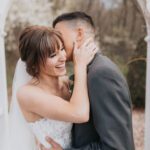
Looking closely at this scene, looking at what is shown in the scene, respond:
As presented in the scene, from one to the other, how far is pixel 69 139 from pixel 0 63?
0.69 metres

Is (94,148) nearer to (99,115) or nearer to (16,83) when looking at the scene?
(99,115)

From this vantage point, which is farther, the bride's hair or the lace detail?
the lace detail

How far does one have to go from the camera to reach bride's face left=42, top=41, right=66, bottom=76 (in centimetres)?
143

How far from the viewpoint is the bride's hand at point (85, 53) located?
137 centimetres

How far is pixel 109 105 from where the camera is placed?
1.28 m

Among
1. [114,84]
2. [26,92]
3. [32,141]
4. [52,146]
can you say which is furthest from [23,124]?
[114,84]

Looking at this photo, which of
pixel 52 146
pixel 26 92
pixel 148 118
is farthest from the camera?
pixel 148 118

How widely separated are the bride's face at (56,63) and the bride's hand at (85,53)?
0.22 ft

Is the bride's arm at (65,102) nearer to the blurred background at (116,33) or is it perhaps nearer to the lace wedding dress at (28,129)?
the lace wedding dress at (28,129)

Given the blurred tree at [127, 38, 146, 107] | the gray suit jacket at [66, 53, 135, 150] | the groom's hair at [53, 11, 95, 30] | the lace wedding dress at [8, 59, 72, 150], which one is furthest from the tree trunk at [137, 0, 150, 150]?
the lace wedding dress at [8, 59, 72, 150]

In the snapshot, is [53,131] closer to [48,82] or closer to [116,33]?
[48,82]

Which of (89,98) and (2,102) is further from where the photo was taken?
(2,102)

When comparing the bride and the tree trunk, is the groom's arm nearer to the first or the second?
the bride

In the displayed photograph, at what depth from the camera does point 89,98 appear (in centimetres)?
135
